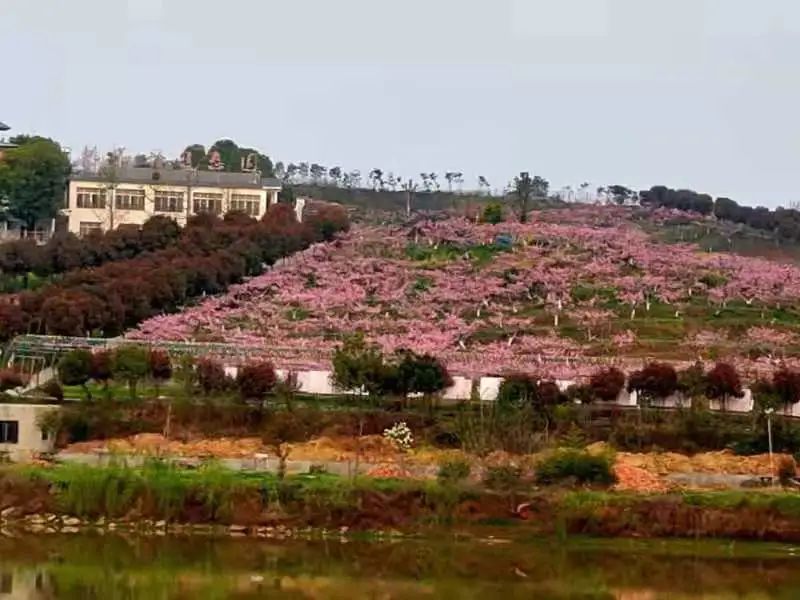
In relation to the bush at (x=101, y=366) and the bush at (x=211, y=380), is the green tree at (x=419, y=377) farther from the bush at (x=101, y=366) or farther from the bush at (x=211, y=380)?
the bush at (x=101, y=366)

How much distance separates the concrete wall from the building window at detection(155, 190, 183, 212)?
1174 inches

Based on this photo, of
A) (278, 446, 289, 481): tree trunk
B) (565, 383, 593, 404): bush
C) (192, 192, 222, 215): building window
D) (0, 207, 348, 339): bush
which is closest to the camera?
(278, 446, 289, 481): tree trunk

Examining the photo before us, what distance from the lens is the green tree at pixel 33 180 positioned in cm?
Result: 5825

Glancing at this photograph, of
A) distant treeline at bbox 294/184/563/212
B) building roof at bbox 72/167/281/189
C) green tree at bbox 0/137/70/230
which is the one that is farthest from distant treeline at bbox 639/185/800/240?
green tree at bbox 0/137/70/230

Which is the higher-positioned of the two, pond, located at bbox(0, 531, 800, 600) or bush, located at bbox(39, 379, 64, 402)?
bush, located at bbox(39, 379, 64, 402)

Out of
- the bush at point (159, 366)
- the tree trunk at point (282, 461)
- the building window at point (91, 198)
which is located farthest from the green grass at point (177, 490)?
the building window at point (91, 198)

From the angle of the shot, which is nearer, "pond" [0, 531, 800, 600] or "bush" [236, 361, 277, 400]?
"pond" [0, 531, 800, 600]

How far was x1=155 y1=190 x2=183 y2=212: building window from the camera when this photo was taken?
203 ft

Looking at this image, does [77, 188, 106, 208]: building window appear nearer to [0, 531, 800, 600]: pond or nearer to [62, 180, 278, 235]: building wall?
[62, 180, 278, 235]: building wall

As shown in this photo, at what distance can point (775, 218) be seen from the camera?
208 feet

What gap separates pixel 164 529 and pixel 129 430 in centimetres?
464

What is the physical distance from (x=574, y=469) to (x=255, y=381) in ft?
22.9

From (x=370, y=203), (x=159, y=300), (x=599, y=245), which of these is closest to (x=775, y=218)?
(x=599, y=245)

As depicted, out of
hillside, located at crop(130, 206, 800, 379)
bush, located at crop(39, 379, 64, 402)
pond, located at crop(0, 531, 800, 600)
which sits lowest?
pond, located at crop(0, 531, 800, 600)
